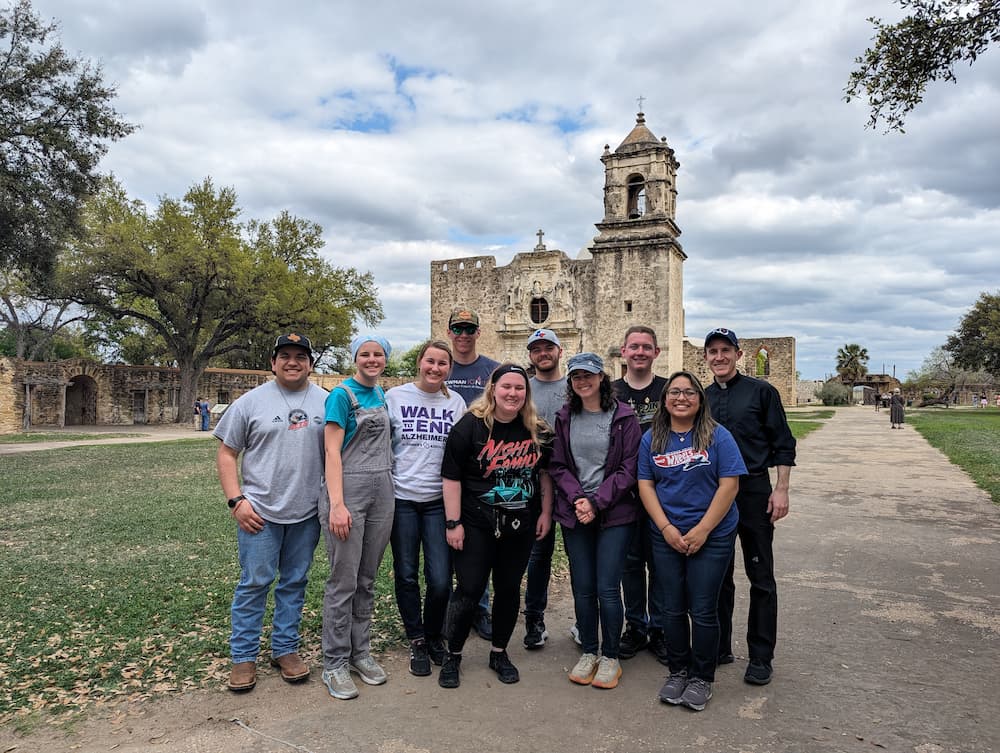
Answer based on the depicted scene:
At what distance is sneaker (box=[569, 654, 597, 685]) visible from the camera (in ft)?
12.1

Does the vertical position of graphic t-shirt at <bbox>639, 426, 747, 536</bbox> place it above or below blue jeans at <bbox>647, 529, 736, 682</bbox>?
above

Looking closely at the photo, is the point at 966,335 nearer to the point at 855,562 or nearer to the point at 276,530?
the point at 855,562

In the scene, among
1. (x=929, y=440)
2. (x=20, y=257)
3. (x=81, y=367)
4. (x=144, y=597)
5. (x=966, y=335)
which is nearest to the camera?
Result: (x=144, y=597)

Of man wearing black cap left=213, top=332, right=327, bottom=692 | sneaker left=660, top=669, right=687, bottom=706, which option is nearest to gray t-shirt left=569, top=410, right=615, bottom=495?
sneaker left=660, top=669, right=687, bottom=706

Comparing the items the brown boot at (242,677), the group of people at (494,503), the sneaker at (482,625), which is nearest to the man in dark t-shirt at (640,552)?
the group of people at (494,503)

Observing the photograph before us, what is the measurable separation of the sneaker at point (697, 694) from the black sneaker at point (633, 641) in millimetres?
644

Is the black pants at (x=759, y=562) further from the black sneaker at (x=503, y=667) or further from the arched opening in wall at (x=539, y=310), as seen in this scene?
the arched opening in wall at (x=539, y=310)

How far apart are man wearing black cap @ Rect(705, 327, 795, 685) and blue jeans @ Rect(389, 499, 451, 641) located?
5.21 ft

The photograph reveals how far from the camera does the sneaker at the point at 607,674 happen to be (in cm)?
362

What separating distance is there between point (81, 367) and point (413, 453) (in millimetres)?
30041

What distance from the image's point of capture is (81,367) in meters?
28.7

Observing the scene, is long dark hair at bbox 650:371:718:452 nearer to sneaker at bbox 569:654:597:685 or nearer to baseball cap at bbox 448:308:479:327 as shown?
sneaker at bbox 569:654:597:685

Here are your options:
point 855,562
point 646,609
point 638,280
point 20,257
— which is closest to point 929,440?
point 638,280

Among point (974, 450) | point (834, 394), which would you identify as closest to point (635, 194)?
point (974, 450)
